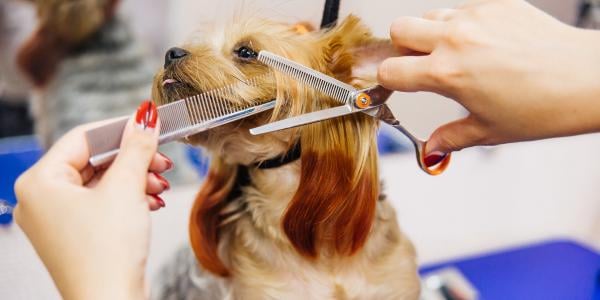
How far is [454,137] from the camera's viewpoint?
0.61 meters

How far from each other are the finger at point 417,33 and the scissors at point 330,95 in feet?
0.19

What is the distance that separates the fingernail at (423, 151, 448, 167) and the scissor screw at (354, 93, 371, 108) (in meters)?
0.11

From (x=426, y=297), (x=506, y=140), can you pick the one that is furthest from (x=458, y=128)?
(x=426, y=297)

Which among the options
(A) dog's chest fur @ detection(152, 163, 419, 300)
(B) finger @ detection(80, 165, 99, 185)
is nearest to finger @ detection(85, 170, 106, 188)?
(B) finger @ detection(80, 165, 99, 185)

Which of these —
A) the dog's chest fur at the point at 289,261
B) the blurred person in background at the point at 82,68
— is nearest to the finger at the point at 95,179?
the dog's chest fur at the point at 289,261

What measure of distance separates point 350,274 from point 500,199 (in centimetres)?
72

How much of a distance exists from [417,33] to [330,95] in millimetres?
115

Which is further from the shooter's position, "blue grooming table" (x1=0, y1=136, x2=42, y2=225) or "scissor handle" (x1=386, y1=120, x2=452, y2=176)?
"blue grooming table" (x1=0, y1=136, x2=42, y2=225)

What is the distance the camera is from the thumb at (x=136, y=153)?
52 centimetres

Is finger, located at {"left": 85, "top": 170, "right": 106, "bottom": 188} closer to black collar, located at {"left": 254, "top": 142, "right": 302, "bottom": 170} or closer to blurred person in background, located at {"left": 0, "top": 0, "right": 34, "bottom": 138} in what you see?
black collar, located at {"left": 254, "top": 142, "right": 302, "bottom": 170}

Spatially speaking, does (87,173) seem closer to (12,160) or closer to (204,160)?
(204,160)

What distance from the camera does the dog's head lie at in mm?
632

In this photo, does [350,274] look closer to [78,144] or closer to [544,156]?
[78,144]

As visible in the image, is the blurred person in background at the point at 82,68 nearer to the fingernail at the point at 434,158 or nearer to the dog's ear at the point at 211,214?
the dog's ear at the point at 211,214
